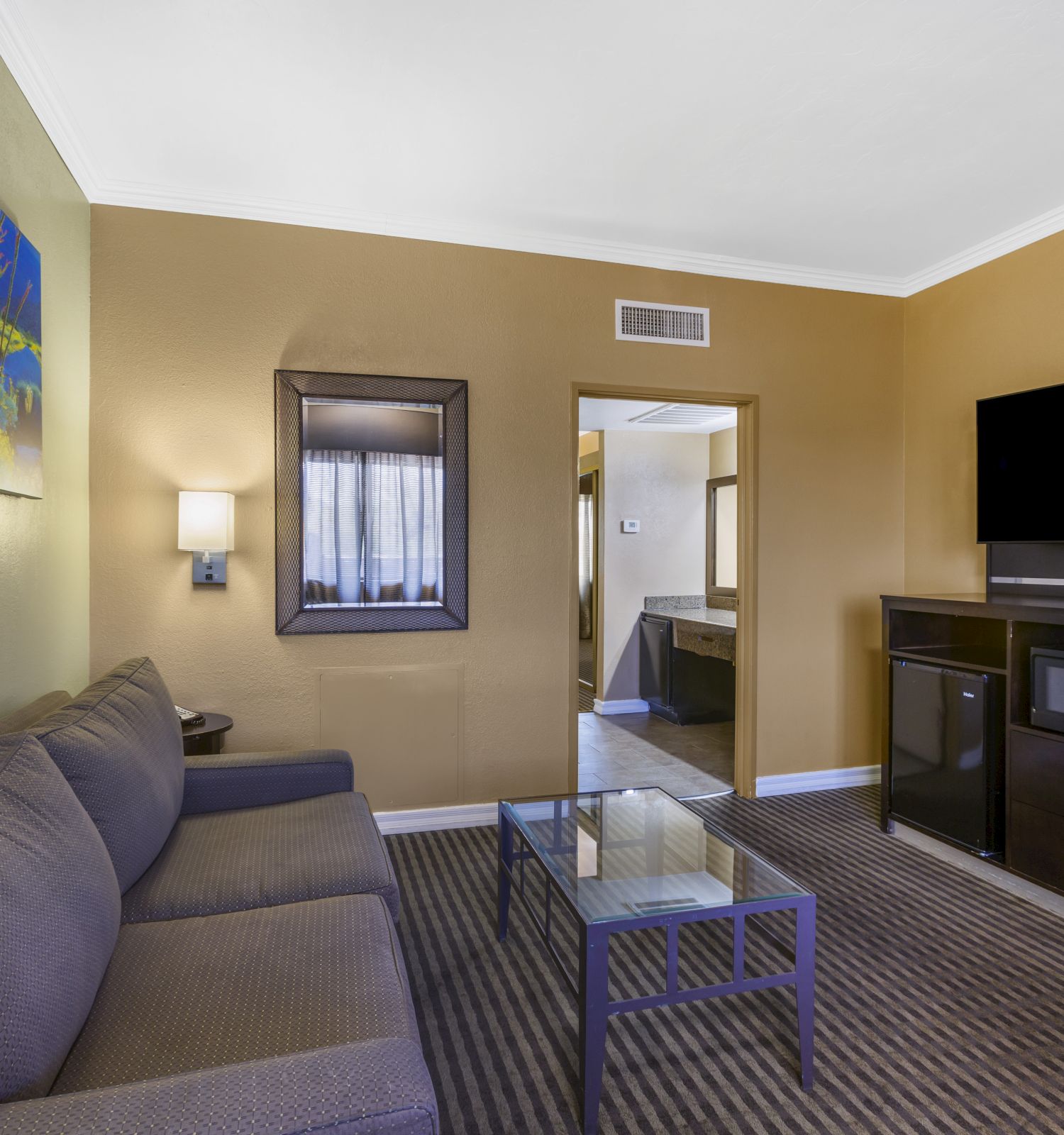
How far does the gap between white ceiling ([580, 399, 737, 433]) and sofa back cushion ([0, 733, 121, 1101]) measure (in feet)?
12.6

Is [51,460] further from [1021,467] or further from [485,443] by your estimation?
[1021,467]

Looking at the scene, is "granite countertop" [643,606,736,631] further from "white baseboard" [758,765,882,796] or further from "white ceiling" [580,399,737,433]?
"white ceiling" [580,399,737,433]

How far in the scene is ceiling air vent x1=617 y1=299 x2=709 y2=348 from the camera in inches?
144

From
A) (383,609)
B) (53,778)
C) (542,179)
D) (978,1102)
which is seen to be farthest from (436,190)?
(978,1102)

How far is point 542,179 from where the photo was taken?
2.98m

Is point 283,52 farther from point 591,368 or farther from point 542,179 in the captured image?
point 591,368

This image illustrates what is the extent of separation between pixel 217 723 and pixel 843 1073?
2290 mm

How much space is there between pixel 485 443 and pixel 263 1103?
281 cm

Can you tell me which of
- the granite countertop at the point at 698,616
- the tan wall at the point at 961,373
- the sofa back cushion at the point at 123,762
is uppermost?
the tan wall at the point at 961,373

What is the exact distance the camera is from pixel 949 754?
10.1 feet

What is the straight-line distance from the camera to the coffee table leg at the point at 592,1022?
1.62 meters

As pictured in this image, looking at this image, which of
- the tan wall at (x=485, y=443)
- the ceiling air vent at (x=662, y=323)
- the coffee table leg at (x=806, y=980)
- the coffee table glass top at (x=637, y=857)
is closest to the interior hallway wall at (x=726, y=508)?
the tan wall at (x=485, y=443)

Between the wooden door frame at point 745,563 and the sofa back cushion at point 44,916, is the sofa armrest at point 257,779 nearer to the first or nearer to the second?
the sofa back cushion at point 44,916

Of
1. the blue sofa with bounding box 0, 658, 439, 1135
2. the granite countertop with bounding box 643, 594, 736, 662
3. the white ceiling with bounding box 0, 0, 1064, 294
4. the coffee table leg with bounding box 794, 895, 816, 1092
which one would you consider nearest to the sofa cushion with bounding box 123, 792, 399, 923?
the blue sofa with bounding box 0, 658, 439, 1135
